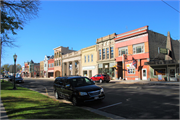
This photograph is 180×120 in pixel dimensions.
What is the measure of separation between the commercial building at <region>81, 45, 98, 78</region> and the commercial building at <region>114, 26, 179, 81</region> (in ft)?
27.4

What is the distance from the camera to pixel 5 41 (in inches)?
423

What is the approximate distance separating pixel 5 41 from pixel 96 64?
28.6 metres

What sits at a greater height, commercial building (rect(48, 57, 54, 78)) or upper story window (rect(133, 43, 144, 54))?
upper story window (rect(133, 43, 144, 54))

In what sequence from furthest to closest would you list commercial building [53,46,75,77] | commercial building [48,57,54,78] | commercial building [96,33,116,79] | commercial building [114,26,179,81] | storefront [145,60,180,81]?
commercial building [48,57,54,78] < commercial building [53,46,75,77] < commercial building [96,33,116,79] < commercial building [114,26,179,81] < storefront [145,60,180,81]

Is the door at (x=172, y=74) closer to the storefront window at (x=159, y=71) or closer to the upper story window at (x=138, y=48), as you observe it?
the storefront window at (x=159, y=71)

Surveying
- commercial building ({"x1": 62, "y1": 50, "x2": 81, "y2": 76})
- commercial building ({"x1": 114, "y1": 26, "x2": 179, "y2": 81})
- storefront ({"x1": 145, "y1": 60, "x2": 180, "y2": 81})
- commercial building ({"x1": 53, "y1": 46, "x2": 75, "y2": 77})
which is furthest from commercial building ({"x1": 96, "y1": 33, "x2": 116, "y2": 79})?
commercial building ({"x1": 53, "y1": 46, "x2": 75, "y2": 77})

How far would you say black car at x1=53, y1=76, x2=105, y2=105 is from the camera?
7462 mm

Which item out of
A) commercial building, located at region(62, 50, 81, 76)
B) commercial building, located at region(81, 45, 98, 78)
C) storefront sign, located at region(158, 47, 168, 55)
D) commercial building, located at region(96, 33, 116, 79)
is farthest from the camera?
commercial building, located at region(62, 50, 81, 76)

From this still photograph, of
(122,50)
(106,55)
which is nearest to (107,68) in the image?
(106,55)

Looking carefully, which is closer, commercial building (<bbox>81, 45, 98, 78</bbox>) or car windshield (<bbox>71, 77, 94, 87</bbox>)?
car windshield (<bbox>71, 77, 94, 87</bbox>)

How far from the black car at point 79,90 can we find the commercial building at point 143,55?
64.3 ft

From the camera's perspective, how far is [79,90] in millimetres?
7594

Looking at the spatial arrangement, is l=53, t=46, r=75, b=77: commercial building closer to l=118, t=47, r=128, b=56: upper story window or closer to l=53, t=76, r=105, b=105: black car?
l=118, t=47, r=128, b=56: upper story window

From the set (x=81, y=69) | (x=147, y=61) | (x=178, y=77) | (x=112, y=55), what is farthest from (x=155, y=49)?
(x=81, y=69)
